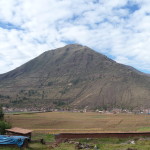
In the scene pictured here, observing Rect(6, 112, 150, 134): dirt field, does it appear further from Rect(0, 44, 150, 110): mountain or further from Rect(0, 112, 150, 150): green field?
Rect(0, 44, 150, 110): mountain

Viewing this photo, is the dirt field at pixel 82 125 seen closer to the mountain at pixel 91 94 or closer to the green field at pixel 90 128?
the green field at pixel 90 128

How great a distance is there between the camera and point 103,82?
183 m

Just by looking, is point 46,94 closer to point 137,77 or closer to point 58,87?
point 58,87

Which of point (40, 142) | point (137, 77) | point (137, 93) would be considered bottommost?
point (40, 142)

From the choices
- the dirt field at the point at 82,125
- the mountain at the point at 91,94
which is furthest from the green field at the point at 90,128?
the mountain at the point at 91,94

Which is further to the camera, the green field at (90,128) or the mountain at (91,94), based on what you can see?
the mountain at (91,94)

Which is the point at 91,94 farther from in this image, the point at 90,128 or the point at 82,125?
the point at 90,128

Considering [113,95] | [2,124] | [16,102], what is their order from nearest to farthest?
[2,124] → [16,102] → [113,95]

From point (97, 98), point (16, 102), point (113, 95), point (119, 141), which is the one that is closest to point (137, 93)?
point (113, 95)

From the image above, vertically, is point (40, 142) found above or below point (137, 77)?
below

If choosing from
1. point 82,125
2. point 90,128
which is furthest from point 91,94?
point 90,128

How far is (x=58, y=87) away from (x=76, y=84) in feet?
46.5

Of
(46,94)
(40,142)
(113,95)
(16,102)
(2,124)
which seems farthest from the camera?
(46,94)

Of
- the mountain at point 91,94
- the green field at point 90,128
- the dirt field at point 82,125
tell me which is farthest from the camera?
the mountain at point 91,94
